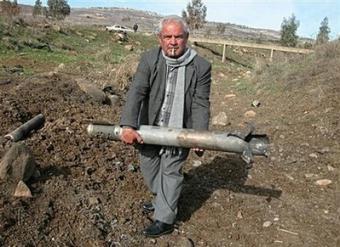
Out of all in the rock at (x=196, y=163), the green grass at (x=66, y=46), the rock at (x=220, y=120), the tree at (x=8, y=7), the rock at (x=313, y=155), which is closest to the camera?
the rock at (x=196, y=163)

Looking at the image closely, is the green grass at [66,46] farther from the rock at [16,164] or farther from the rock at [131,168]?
the rock at [16,164]

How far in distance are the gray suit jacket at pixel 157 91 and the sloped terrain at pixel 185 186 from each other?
2.59ft

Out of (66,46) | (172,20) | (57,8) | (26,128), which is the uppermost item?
(57,8)

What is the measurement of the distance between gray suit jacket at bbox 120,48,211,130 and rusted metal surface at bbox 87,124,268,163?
5.1 inches

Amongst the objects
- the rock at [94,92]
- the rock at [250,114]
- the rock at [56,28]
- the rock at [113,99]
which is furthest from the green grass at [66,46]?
the rock at [250,114]

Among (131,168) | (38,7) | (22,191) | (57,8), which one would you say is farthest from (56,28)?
(38,7)

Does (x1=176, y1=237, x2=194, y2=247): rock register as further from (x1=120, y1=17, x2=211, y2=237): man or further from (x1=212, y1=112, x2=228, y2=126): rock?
(x1=212, y1=112, x2=228, y2=126): rock

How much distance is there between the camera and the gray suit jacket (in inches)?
133

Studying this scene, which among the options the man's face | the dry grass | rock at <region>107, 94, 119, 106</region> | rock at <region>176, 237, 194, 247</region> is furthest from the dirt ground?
the dry grass

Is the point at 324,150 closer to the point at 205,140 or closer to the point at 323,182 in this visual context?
the point at 323,182

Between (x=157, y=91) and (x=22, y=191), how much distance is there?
1209mm

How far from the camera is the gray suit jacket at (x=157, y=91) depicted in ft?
11.1

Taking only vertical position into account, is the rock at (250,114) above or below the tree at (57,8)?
below

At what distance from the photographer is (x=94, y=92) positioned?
738cm
